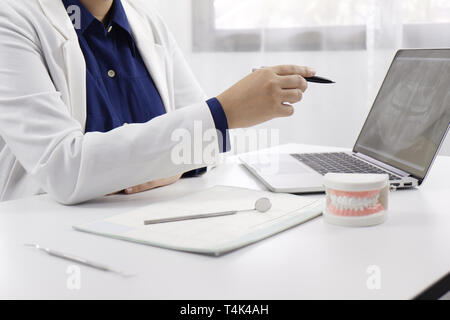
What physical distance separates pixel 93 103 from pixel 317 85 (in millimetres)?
1170

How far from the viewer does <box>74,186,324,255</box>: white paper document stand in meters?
0.59

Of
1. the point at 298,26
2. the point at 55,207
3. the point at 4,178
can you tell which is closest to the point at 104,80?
the point at 4,178

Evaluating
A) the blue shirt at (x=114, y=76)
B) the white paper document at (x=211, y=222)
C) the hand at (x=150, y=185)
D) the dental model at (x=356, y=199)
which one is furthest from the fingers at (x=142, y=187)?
the dental model at (x=356, y=199)

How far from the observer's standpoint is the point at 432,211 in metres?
0.73

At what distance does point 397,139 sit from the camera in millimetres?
966

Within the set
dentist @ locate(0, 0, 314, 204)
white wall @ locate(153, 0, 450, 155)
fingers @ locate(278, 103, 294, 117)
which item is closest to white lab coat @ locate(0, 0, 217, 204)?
dentist @ locate(0, 0, 314, 204)

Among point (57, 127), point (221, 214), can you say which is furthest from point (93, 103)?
point (221, 214)

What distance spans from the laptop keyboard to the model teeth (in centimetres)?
22

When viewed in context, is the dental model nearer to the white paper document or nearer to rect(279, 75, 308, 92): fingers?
the white paper document

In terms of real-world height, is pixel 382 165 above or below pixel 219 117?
below

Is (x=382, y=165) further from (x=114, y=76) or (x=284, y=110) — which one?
(x=114, y=76)

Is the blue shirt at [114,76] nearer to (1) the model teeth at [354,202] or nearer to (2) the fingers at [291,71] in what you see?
(2) the fingers at [291,71]

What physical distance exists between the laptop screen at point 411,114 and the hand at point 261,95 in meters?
0.23
